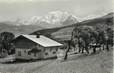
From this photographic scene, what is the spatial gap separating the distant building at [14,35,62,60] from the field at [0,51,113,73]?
0.16 m

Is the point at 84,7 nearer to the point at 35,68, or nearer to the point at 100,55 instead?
the point at 100,55

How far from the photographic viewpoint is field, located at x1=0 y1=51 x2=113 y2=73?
405cm

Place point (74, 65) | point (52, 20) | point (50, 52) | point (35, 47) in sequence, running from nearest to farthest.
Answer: point (74, 65)
point (50, 52)
point (35, 47)
point (52, 20)

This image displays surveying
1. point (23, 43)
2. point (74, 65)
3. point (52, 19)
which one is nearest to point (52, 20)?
point (52, 19)

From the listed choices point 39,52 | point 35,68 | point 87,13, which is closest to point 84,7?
point 87,13

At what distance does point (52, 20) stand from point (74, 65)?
1.20m

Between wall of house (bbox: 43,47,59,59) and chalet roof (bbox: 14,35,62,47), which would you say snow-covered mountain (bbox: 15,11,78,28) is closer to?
chalet roof (bbox: 14,35,62,47)

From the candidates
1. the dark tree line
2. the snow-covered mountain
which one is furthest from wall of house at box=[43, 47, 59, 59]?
the snow-covered mountain

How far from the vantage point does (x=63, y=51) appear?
4.36 m

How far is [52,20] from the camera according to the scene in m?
4.66

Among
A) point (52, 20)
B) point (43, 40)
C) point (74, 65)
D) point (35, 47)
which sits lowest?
point (74, 65)

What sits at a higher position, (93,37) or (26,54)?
(93,37)

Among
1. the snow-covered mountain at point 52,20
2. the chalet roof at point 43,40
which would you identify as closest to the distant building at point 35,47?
the chalet roof at point 43,40

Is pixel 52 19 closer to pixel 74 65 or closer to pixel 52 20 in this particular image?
pixel 52 20
